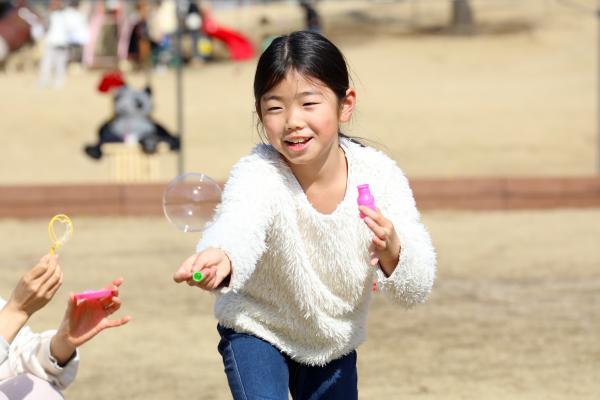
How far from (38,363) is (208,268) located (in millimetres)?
847

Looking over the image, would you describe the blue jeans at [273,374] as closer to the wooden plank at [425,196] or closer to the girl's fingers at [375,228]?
the girl's fingers at [375,228]

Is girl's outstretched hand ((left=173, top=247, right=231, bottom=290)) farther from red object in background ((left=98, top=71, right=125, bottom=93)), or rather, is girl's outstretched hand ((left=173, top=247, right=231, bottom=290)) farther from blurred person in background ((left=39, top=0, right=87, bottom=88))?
blurred person in background ((left=39, top=0, right=87, bottom=88))

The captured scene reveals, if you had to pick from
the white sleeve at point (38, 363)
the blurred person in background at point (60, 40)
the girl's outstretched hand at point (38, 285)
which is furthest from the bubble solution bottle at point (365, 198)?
the blurred person in background at point (60, 40)

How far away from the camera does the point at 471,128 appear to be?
1750 cm

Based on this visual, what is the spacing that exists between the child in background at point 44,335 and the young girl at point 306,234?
1.18 feet

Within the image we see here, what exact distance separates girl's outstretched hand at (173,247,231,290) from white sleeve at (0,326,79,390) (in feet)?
2.26

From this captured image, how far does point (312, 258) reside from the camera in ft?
11.1

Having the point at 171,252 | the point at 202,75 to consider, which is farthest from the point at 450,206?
the point at 202,75

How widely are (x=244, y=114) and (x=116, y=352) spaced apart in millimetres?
12453

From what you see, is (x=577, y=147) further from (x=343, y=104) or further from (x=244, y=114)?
(x=343, y=104)

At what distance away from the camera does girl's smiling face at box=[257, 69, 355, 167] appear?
3.24m

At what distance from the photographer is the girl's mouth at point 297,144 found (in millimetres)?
3252

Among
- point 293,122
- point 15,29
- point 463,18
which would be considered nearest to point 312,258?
point 293,122

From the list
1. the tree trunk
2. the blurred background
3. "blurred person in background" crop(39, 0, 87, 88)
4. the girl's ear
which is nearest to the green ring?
the girl's ear
